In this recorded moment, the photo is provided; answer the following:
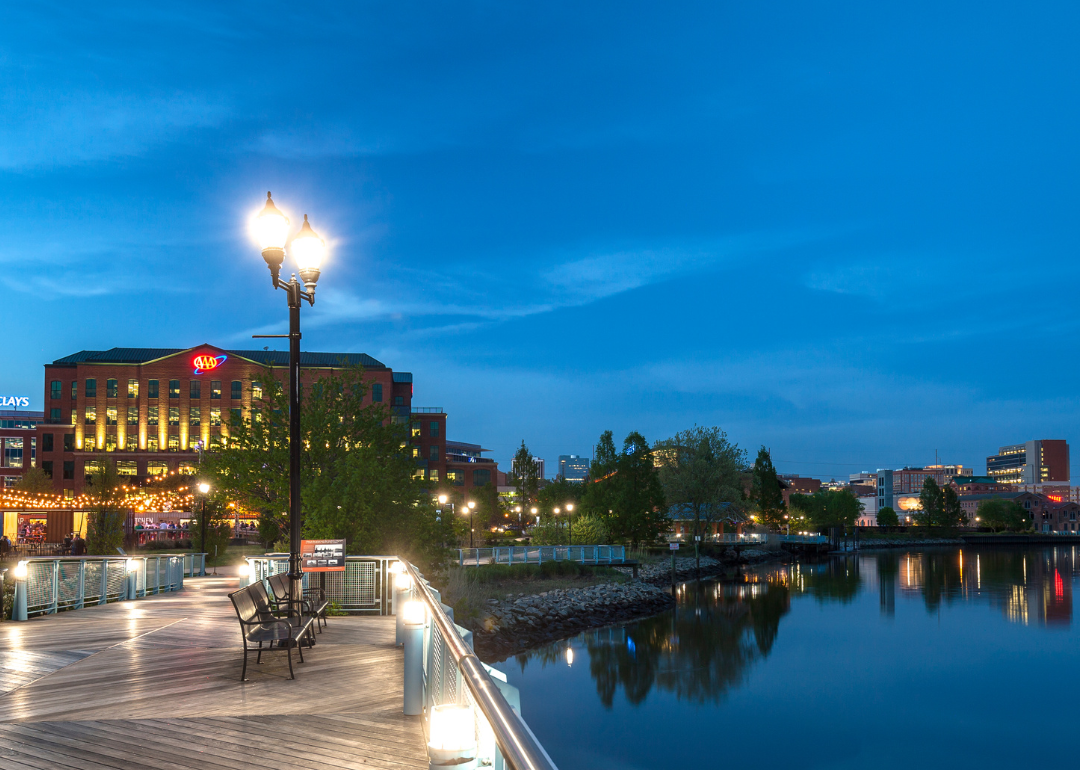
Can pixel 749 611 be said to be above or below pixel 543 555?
below

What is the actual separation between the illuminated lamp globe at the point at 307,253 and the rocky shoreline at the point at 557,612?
2081 cm

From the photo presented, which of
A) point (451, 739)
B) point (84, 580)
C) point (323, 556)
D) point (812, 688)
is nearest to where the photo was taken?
point (451, 739)

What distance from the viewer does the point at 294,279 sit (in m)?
12.1

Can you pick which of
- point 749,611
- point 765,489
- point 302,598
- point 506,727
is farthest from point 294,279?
point 765,489

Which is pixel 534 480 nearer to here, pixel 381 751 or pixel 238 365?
pixel 238 365

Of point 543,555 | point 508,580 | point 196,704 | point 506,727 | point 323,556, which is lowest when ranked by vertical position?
point 508,580

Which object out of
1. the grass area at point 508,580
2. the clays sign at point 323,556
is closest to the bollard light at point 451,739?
the clays sign at point 323,556

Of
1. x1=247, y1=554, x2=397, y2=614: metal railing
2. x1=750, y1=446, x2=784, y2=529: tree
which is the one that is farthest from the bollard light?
x1=750, y1=446, x2=784, y2=529: tree

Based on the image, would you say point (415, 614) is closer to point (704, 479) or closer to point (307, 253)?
point (307, 253)

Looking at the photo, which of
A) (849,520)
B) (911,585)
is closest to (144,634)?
(911,585)

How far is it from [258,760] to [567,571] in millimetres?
44450

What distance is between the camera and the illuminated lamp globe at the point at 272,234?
36.3 ft

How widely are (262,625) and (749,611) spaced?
42.7m

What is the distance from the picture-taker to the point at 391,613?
15305 millimetres
